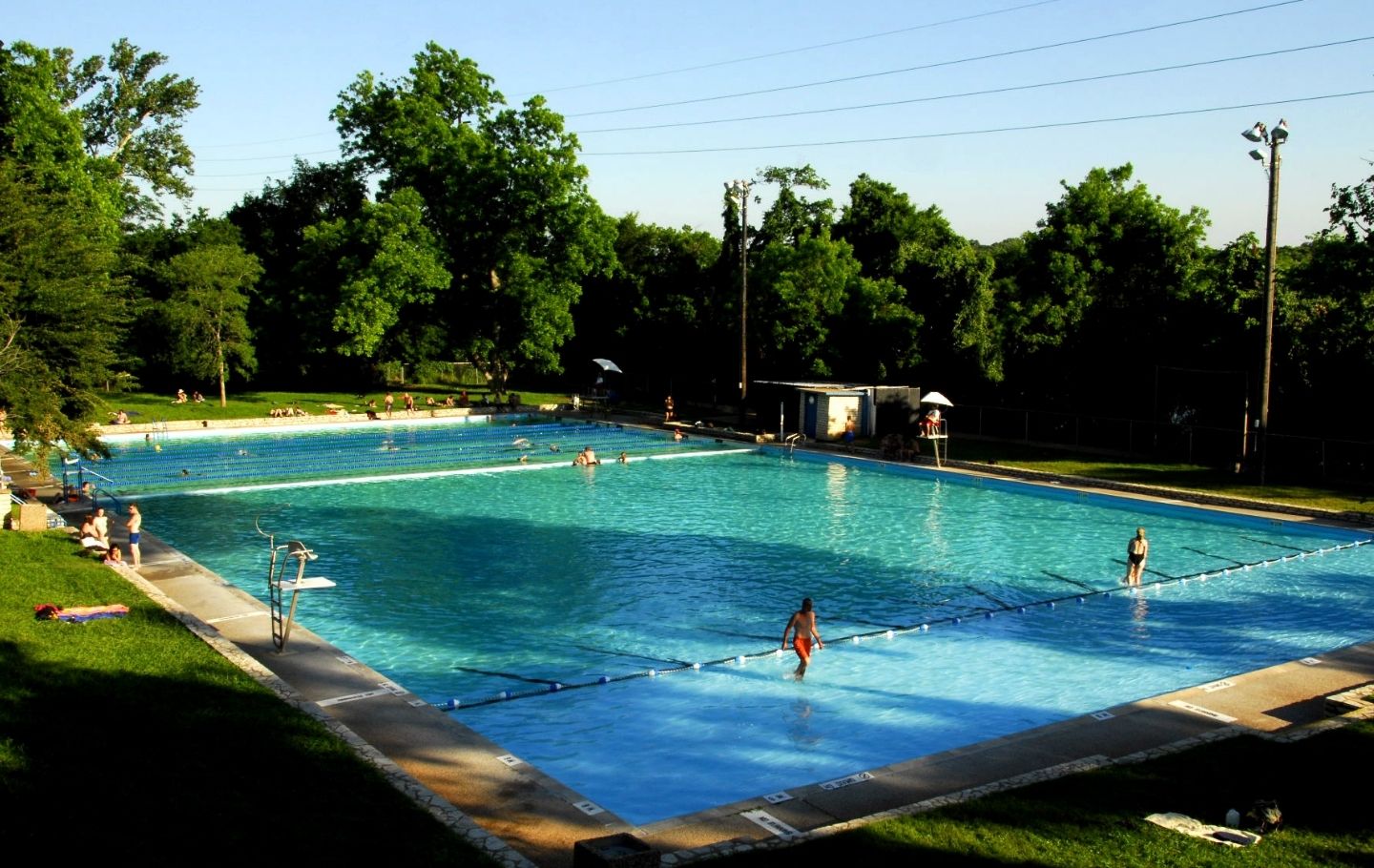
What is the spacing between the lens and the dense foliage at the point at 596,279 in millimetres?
32156

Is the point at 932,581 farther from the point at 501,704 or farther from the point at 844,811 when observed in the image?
the point at 844,811

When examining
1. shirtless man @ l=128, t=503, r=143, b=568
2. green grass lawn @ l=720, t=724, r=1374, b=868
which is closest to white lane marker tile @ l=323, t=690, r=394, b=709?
green grass lawn @ l=720, t=724, r=1374, b=868

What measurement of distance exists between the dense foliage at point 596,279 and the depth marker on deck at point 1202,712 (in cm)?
1824

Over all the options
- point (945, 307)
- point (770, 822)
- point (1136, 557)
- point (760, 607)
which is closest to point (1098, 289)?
point (945, 307)

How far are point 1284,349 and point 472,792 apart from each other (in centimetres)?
2826

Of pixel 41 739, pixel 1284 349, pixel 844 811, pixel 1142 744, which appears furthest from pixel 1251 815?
pixel 1284 349

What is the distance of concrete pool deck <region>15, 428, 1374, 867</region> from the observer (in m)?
9.10

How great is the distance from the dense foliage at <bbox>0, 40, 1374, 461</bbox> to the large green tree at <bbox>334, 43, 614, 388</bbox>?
0.40 ft

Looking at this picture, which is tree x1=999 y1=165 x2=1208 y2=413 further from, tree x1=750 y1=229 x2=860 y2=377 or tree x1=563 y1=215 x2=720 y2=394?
tree x1=563 y1=215 x2=720 y2=394

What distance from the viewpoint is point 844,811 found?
9594 mm

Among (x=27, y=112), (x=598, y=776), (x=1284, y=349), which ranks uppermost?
(x=27, y=112)

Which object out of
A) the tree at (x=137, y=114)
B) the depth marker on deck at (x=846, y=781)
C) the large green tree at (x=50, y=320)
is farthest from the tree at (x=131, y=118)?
the depth marker on deck at (x=846, y=781)

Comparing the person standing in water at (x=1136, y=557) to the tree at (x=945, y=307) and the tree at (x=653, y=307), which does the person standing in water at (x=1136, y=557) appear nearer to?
the tree at (x=945, y=307)

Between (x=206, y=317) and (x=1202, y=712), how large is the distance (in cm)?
4248
